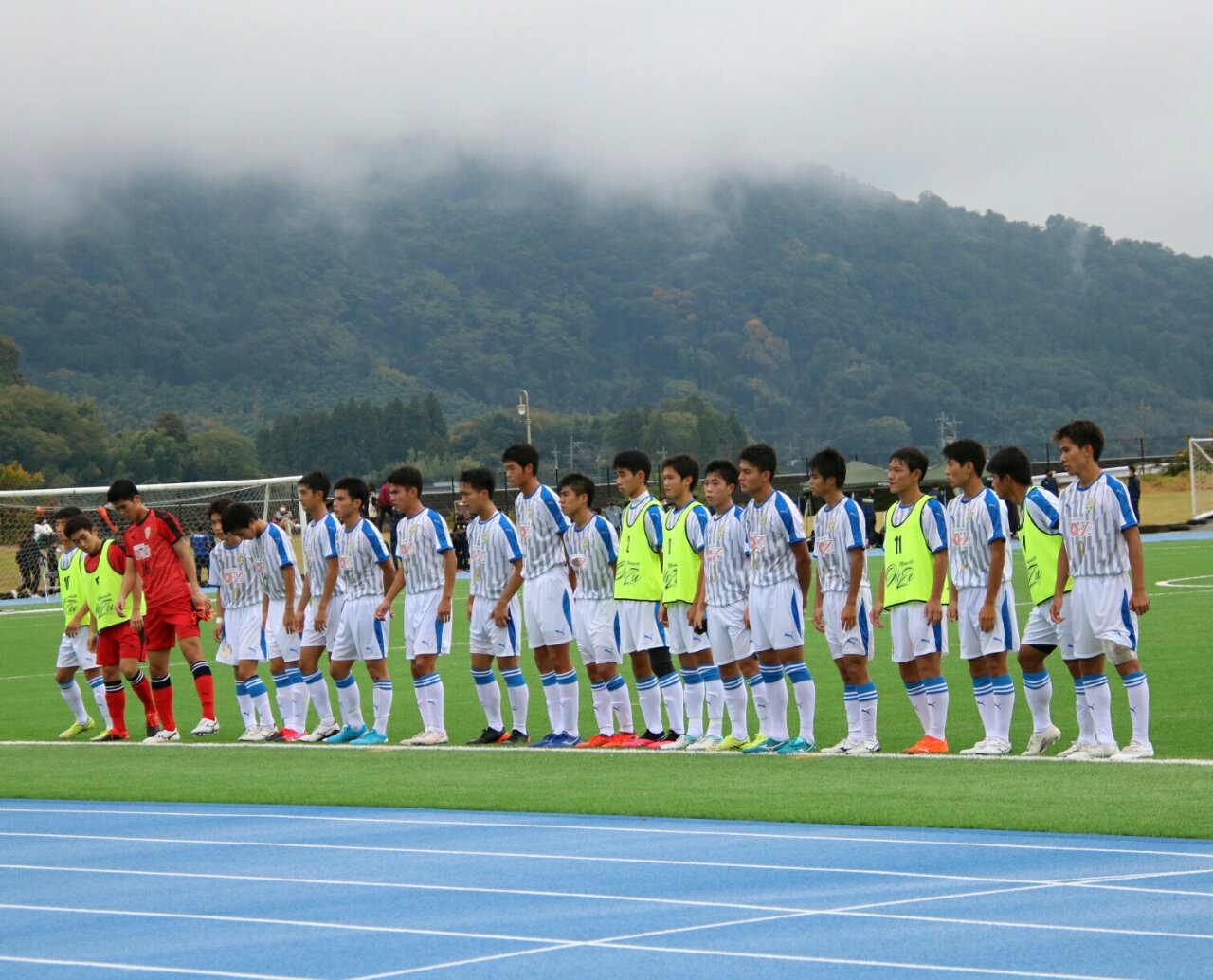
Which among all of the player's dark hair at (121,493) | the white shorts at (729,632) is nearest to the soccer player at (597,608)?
the white shorts at (729,632)

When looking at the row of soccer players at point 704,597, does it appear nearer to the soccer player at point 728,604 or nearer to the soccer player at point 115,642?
the soccer player at point 728,604

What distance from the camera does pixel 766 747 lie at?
11.3 metres

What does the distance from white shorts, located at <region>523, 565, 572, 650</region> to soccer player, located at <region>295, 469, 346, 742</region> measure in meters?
1.73

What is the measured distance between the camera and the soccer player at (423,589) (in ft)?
40.8

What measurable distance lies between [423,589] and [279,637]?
1711 mm

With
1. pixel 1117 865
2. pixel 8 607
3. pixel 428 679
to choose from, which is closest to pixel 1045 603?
pixel 1117 865

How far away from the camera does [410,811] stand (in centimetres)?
948

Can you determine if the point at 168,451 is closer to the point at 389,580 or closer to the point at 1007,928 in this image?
the point at 389,580

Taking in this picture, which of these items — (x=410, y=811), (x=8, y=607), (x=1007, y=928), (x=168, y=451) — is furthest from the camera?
(x=168, y=451)

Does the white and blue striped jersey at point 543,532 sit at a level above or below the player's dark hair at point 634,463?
below

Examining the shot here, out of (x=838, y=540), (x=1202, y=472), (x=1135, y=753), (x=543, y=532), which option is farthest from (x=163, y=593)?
(x=1202, y=472)

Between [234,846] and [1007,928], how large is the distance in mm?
4224

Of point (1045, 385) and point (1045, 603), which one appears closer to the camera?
point (1045, 603)

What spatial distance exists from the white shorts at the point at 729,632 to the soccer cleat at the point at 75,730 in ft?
20.7
